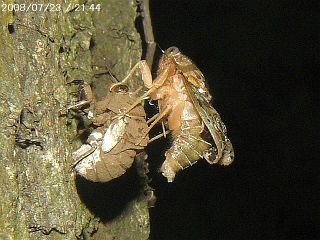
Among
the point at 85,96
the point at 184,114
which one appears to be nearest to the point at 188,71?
the point at 184,114

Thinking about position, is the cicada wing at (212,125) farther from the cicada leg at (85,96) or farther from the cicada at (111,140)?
the cicada leg at (85,96)

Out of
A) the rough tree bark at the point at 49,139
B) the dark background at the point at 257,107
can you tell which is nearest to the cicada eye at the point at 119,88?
the rough tree bark at the point at 49,139

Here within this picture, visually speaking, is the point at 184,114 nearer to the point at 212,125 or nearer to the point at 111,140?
the point at 212,125

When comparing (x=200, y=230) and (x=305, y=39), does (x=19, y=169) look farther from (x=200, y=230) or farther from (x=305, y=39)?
(x=305, y=39)

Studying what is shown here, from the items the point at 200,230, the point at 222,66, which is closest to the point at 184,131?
the point at 200,230

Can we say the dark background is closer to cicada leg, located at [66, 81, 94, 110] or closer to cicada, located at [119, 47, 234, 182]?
cicada, located at [119, 47, 234, 182]
